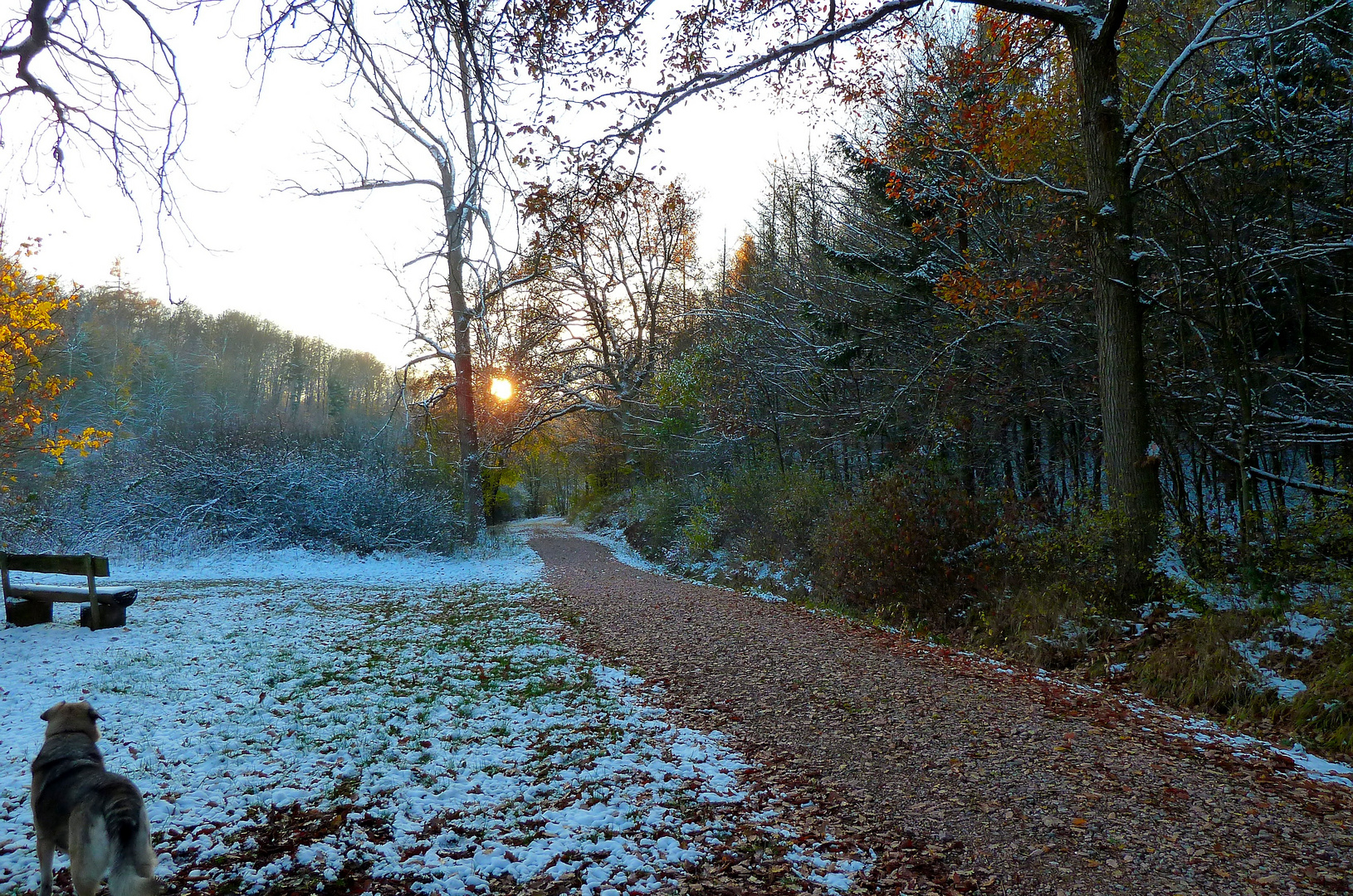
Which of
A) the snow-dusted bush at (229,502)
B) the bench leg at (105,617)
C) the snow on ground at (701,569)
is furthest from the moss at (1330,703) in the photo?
the snow-dusted bush at (229,502)

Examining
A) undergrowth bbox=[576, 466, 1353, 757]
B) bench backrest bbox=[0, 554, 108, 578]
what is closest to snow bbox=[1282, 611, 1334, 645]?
undergrowth bbox=[576, 466, 1353, 757]

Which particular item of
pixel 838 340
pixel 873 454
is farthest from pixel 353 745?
pixel 873 454

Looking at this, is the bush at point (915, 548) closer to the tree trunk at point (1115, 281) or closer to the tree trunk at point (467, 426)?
the tree trunk at point (1115, 281)

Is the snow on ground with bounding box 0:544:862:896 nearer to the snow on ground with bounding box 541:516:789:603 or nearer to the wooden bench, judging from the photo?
the wooden bench

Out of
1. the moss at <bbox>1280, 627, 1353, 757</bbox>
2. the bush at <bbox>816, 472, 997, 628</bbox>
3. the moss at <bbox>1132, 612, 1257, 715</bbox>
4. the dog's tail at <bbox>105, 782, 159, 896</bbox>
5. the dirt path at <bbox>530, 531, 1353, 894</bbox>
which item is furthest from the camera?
the bush at <bbox>816, 472, 997, 628</bbox>

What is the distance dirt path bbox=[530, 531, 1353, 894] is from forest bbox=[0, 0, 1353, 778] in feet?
4.09

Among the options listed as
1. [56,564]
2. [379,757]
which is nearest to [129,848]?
[379,757]

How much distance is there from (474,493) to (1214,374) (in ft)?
56.6

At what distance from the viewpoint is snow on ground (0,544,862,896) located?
11.0ft

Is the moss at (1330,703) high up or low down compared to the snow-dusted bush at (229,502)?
down

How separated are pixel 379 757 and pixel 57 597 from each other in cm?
640

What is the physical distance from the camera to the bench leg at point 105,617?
8164 millimetres

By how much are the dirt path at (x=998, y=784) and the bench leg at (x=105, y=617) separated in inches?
245

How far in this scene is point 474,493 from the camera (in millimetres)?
20000
